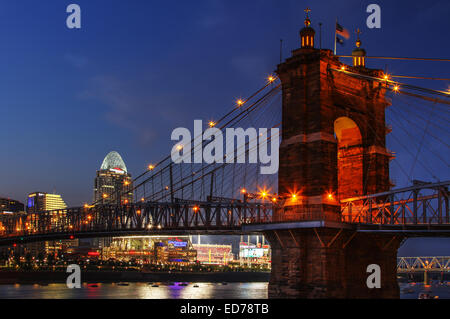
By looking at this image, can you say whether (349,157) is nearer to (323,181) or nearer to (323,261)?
(323,181)

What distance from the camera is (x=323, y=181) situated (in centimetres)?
5566

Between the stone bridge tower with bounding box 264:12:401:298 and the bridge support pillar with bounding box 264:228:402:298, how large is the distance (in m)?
0.10

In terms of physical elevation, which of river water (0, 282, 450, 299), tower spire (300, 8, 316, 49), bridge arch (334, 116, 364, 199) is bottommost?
river water (0, 282, 450, 299)

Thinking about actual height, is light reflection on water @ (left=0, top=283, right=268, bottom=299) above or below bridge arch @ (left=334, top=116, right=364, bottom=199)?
below

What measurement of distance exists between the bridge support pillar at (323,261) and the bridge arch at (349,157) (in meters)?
7.56

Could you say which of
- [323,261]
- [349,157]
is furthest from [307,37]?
[323,261]

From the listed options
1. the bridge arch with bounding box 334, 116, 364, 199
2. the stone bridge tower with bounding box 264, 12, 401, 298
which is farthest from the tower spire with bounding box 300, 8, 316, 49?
the bridge arch with bounding box 334, 116, 364, 199

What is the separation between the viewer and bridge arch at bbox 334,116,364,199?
210 ft

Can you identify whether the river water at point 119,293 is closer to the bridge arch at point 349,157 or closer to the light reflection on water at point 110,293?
the light reflection on water at point 110,293

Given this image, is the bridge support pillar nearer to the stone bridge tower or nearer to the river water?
the stone bridge tower

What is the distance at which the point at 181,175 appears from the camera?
291ft
